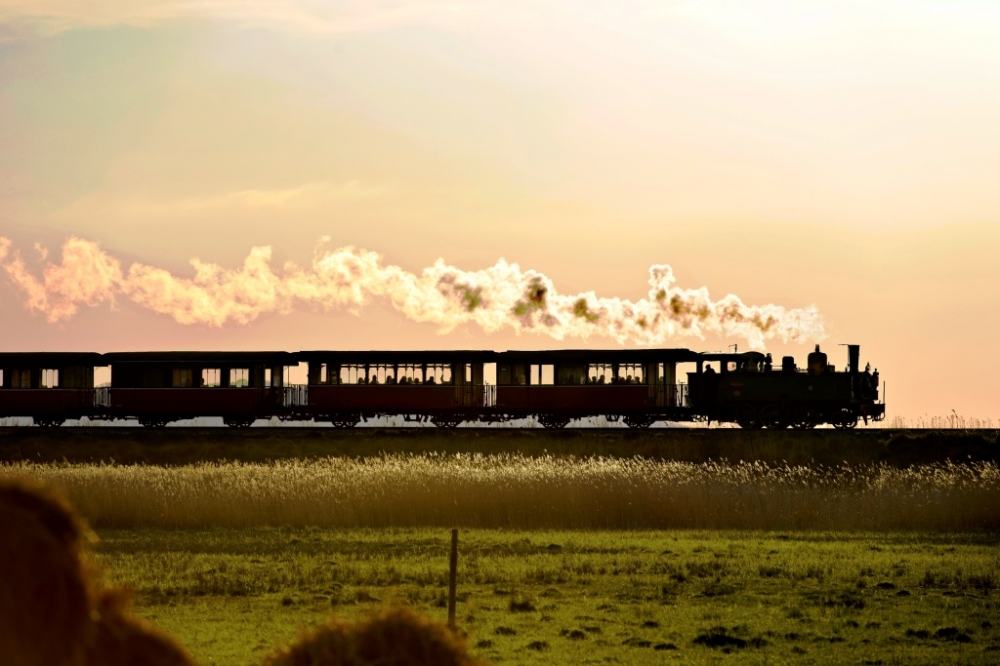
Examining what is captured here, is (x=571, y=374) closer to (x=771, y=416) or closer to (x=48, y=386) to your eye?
(x=771, y=416)

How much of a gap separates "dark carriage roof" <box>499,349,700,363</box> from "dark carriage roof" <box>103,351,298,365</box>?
8.29 meters

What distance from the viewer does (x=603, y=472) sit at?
23.8 meters

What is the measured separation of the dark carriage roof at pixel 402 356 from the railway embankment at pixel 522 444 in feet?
11.1

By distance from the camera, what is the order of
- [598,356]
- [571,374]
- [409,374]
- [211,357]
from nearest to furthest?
1. [571,374]
2. [598,356]
3. [409,374]
4. [211,357]

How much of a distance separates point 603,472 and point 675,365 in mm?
18737

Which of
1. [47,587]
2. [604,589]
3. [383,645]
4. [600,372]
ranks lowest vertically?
[604,589]

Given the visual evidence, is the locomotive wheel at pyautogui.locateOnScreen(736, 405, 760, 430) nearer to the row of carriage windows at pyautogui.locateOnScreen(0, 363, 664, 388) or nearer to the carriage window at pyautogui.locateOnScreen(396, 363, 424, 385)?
the row of carriage windows at pyautogui.locateOnScreen(0, 363, 664, 388)

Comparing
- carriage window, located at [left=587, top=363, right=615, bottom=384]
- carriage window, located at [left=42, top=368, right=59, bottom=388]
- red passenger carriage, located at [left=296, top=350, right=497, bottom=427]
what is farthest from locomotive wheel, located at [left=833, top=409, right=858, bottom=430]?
carriage window, located at [left=42, top=368, right=59, bottom=388]

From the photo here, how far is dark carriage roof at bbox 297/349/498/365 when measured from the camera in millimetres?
41656

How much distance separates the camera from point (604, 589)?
1567 centimetres

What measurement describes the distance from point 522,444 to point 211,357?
14.2 meters

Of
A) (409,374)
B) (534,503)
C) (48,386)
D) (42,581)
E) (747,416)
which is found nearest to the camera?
(42,581)

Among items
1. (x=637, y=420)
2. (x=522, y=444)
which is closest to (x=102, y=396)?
(x=522, y=444)

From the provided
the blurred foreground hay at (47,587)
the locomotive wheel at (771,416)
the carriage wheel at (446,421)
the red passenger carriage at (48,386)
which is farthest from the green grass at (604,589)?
the red passenger carriage at (48,386)
